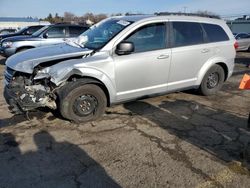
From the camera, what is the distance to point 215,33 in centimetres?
636

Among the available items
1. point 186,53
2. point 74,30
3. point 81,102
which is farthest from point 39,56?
point 74,30

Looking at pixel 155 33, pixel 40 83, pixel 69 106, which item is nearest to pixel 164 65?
pixel 155 33

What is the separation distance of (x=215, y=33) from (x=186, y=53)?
1.13m

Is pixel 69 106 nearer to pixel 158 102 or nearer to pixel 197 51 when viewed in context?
pixel 158 102

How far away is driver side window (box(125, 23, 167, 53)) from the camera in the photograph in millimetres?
5180

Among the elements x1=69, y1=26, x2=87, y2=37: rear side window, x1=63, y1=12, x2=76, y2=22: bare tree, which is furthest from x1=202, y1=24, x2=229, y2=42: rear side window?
x1=63, y1=12, x2=76, y2=22: bare tree

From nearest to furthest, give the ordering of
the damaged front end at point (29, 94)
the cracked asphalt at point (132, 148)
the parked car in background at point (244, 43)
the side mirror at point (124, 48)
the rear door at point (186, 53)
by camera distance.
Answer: the cracked asphalt at point (132, 148) < the damaged front end at point (29, 94) < the side mirror at point (124, 48) < the rear door at point (186, 53) < the parked car in background at point (244, 43)

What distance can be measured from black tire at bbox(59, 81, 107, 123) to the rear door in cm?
160

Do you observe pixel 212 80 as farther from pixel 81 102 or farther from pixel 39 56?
pixel 39 56

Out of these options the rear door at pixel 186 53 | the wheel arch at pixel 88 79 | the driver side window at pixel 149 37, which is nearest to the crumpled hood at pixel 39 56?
the wheel arch at pixel 88 79

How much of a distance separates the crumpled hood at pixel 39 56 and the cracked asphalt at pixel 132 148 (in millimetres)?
982

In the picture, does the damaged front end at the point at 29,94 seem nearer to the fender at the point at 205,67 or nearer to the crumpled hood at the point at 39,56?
the crumpled hood at the point at 39,56

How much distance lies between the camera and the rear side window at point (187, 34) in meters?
5.68

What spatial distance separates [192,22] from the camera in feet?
19.8
